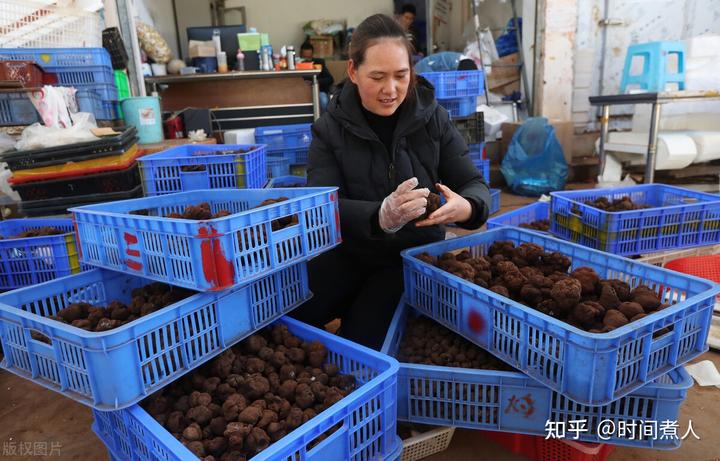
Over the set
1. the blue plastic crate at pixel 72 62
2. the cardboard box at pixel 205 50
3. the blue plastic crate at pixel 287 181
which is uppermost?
the cardboard box at pixel 205 50

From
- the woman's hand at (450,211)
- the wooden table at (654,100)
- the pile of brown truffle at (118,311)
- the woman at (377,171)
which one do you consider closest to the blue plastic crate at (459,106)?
the wooden table at (654,100)

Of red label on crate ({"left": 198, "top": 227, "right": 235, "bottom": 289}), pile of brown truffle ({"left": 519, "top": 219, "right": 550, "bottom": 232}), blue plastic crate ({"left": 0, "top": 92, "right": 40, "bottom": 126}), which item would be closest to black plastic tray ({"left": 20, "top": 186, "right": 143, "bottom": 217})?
blue plastic crate ({"left": 0, "top": 92, "right": 40, "bottom": 126})

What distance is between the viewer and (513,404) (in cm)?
132

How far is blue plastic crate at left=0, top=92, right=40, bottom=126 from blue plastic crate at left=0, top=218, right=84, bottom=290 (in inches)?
43.2

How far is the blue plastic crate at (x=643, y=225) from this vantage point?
7.23 ft

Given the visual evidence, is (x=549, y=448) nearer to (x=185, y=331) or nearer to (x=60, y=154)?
(x=185, y=331)

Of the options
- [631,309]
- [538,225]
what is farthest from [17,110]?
[631,309]

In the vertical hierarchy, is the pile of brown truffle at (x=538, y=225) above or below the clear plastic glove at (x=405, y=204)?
below

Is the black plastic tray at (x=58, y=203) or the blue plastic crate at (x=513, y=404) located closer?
the blue plastic crate at (x=513, y=404)

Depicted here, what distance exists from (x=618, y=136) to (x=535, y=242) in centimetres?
314

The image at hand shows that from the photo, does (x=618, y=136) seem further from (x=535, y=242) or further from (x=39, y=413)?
(x=39, y=413)

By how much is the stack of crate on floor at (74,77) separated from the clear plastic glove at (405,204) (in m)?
2.39

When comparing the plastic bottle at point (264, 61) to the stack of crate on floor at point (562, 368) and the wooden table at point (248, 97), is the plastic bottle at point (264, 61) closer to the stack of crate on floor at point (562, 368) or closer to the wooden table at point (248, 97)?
the wooden table at point (248, 97)

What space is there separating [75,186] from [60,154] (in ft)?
0.55
